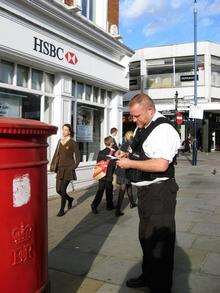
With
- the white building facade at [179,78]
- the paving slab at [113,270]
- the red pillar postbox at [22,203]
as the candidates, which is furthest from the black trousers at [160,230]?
the white building facade at [179,78]

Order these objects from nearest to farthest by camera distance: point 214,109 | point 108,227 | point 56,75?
point 108,227
point 56,75
point 214,109

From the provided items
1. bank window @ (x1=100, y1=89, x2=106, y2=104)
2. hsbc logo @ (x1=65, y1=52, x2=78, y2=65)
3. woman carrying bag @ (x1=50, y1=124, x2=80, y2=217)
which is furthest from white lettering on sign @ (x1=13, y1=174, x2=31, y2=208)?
bank window @ (x1=100, y1=89, x2=106, y2=104)

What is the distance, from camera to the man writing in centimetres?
428

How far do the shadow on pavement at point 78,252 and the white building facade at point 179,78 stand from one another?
94.7ft

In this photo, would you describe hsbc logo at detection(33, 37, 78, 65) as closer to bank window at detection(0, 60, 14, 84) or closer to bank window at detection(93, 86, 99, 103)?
bank window at detection(0, 60, 14, 84)

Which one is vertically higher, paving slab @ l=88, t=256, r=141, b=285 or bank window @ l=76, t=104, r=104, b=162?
bank window @ l=76, t=104, r=104, b=162

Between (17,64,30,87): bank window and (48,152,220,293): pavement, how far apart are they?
2727mm

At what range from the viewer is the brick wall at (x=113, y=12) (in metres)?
14.8

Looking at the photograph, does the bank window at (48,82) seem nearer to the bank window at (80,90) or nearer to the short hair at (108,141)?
the bank window at (80,90)

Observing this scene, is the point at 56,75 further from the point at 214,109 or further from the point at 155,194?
the point at 214,109

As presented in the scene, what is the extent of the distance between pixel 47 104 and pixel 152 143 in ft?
24.7

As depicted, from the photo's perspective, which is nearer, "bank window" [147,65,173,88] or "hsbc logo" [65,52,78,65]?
"hsbc logo" [65,52,78,65]

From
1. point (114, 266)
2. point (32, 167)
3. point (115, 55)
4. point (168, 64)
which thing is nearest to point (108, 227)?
point (114, 266)

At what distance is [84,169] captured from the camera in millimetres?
13008
